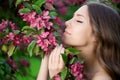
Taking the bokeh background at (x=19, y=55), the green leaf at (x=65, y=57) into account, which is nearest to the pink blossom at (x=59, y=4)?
Answer: the bokeh background at (x=19, y=55)

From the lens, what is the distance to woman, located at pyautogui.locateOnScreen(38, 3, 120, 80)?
277 cm

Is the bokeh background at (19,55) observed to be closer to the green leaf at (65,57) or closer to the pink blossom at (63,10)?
the pink blossom at (63,10)

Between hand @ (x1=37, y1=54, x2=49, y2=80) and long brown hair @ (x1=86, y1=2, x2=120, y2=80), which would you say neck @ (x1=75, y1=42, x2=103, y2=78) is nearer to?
long brown hair @ (x1=86, y1=2, x2=120, y2=80)

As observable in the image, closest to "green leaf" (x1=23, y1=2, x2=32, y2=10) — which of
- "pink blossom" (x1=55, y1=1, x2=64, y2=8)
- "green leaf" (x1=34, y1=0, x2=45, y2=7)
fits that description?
"green leaf" (x1=34, y1=0, x2=45, y2=7)

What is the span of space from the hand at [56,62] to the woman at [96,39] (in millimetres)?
54

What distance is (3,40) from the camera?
2.90 metres

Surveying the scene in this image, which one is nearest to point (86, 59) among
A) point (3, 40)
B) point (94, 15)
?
point (94, 15)

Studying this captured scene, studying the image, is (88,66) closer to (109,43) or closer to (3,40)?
(109,43)

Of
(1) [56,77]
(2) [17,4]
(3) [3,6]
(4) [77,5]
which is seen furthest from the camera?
(4) [77,5]

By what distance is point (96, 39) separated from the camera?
9.39 ft

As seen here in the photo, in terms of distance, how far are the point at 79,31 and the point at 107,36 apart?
18cm

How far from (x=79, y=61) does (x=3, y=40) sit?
1.62 ft

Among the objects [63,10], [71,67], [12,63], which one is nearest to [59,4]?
[63,10]

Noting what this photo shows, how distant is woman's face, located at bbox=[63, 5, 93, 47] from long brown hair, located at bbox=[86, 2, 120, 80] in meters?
0.03
